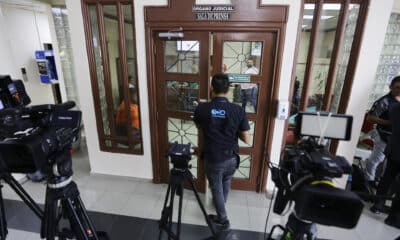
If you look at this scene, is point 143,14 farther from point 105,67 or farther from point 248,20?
point 248,20

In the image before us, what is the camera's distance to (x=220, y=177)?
1.87 m

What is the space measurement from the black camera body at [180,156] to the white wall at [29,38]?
319 centimetres

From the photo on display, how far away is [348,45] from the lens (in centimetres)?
216

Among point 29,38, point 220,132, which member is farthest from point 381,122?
point 29,38

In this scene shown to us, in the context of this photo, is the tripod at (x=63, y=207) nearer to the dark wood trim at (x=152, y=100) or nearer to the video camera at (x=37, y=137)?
the video camera at (x=37, y=137)

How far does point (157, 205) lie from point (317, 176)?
72.2 inches

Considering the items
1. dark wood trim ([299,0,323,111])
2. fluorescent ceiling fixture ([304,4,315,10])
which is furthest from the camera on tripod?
fluorescent ceiling fixture ([304,4,315,10])

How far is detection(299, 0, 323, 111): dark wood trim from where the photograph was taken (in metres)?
2.07

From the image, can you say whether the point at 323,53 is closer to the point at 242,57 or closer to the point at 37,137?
the point at 242,57

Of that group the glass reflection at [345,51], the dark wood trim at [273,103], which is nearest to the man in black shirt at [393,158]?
the glass reflection at [345,51]

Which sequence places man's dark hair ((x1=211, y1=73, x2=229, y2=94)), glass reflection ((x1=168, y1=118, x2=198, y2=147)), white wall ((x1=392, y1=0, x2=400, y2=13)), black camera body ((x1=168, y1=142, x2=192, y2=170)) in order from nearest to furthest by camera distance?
1. black camera body ((x1=168, y1=142, x2=192, y2=170))
2. man's dark hair ((x1=211, y1=73, x2=229, y2=94))
3. glass reflection ((x1=168, y1=118, x2=198, y2=147))
4. white wall ((x1=392, y1=0, x2=400, y2=13))

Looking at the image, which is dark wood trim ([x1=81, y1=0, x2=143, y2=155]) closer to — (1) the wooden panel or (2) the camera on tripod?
(1) the wooden panel

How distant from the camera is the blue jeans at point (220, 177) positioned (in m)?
1.83

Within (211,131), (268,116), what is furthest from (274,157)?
(211,131)
